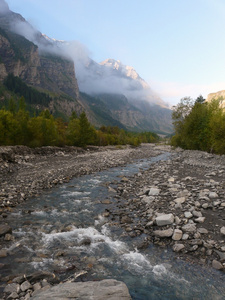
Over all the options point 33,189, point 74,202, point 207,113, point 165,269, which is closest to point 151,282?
point 165,269

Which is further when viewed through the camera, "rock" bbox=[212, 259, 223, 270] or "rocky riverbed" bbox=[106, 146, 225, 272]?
"rocky riverbed" bbox=[106, 146, 225, 272]

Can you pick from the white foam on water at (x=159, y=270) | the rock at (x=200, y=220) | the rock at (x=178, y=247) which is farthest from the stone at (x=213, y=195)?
the white foam on water at (x=159, y=270)

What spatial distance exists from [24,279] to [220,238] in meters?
8.57

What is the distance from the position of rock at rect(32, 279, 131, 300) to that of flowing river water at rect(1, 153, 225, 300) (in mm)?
1300

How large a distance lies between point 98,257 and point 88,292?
10.9ft

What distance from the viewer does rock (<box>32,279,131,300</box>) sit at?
16.3 ft

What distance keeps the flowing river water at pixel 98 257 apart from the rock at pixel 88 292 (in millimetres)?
1300

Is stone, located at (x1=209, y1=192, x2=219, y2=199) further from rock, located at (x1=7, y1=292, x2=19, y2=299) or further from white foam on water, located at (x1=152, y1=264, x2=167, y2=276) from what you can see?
rock, located at (x1=7, y1=292, x2=19, y2=299)

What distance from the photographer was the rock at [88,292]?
496cm

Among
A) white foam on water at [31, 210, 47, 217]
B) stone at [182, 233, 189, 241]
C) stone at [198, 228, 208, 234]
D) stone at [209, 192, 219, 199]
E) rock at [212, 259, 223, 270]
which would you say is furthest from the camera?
stone at [209, 192, 219, 199]

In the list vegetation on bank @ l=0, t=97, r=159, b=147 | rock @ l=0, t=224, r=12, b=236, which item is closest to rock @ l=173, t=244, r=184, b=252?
rock @ l=0, t=224, r=12, b=236

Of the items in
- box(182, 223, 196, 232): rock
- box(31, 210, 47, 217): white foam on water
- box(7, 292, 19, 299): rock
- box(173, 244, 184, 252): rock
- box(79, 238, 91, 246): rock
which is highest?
box(182, 223, 196, 232): rock

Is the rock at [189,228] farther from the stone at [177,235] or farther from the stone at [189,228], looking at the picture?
the stone at [177,235]

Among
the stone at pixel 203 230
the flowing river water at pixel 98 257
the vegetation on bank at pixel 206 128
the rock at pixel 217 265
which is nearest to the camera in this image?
the flowing river water at pixel 98 257
